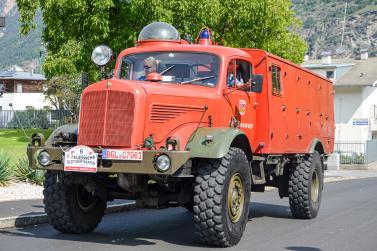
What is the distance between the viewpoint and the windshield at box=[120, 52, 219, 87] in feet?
33.2

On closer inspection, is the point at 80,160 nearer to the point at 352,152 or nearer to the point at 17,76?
the point at 352,152

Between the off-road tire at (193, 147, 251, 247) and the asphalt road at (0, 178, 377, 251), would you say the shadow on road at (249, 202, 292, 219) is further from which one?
the off-road tire at (193, 147, 251, 247)

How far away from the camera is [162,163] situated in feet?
27.8

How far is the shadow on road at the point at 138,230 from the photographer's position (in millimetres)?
9664

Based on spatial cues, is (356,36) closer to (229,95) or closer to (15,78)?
(15,78)

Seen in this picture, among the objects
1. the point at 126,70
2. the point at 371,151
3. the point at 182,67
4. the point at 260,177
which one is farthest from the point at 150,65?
the point at 371,151

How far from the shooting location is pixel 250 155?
1025 cm

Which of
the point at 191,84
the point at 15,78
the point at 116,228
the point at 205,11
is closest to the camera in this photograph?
the point at 191,84

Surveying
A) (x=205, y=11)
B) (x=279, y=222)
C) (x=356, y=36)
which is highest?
(x=356, y=36)

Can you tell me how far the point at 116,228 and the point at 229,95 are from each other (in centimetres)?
285

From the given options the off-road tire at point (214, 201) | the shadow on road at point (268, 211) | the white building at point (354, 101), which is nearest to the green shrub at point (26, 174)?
the shadow on road at point (268, 211)

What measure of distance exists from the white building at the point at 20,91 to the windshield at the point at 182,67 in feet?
229

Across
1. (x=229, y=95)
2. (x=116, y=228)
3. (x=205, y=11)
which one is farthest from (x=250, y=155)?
(x=205, y=11)

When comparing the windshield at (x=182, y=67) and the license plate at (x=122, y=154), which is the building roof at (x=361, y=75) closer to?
the windshield at (x=182, y=67)
